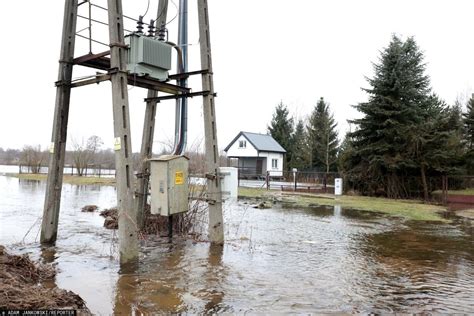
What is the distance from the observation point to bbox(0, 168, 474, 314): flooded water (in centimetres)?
474

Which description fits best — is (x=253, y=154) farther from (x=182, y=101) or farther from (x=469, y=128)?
(x=182, y=101)

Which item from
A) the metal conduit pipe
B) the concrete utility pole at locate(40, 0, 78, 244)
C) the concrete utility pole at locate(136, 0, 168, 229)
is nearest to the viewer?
the concrete utility pole at locate(40, 0, 78, 244)

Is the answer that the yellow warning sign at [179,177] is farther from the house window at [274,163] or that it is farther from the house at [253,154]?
the house window at [274,163]

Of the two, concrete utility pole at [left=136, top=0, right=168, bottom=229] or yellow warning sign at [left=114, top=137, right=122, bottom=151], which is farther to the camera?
concrete utility pole at [left=136, top=0, right=168, bottom=229]

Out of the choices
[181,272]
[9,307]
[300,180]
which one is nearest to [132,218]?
[181,272]

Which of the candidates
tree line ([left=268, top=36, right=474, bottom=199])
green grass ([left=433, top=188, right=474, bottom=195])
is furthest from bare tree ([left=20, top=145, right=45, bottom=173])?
green grass ([left=433, top=188, right=474, bottom=195])

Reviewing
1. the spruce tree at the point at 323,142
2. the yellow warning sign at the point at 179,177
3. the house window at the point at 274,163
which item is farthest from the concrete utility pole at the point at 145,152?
the house window at the point at 274,163

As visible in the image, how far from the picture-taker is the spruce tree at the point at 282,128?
5356cm

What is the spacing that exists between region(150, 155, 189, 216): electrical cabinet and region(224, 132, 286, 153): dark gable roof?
122 feet

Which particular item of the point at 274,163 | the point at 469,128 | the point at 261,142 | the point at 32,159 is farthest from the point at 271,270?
the point at 32,159

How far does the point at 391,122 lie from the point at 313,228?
575 inches

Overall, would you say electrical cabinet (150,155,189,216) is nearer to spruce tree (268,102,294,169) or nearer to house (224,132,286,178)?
house (224,132,286,178)

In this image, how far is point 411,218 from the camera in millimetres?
14461

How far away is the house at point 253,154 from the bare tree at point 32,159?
21.4m
